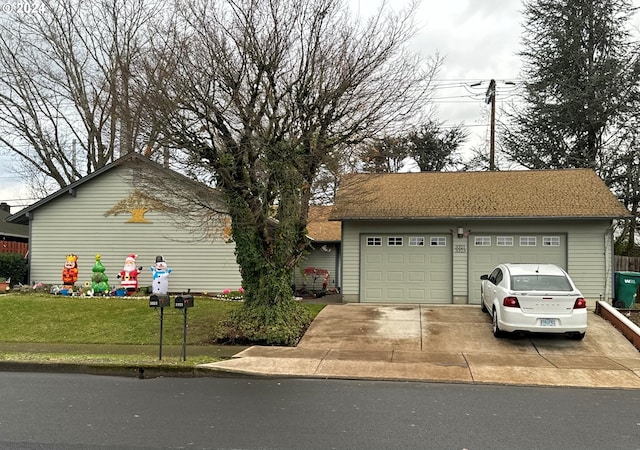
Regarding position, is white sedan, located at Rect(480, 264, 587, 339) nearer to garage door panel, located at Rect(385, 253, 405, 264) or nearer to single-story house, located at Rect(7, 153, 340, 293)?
garage door panel, located at Rect(385, 253, 405, 264)

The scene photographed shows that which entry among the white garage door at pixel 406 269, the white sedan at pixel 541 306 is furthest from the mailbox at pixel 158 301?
the white garage door at pixel 406 269

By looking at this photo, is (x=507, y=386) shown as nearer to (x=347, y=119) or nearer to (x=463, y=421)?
(x=463, y=421)

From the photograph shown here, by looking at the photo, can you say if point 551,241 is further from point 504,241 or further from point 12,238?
point 12,238

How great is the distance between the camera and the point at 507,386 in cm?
809

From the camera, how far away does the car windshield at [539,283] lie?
Result: 430 inches

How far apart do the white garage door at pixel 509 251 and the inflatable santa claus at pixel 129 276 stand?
11.1 meters

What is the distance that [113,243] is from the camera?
1895cm

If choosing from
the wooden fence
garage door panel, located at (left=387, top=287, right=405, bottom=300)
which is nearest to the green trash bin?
the wooden fence

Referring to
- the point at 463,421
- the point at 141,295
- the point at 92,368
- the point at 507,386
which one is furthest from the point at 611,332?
the point at 141,295

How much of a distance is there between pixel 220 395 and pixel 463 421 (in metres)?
3.34

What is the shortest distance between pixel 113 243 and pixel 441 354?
13.2m

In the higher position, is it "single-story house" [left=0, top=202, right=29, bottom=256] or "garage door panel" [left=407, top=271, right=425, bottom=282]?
"single-story house" [left=0, top=202, right=29, bottom=256]

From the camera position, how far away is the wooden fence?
18.1 m

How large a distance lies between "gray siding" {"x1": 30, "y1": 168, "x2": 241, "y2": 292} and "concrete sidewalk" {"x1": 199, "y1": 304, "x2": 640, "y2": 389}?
6283 mm
